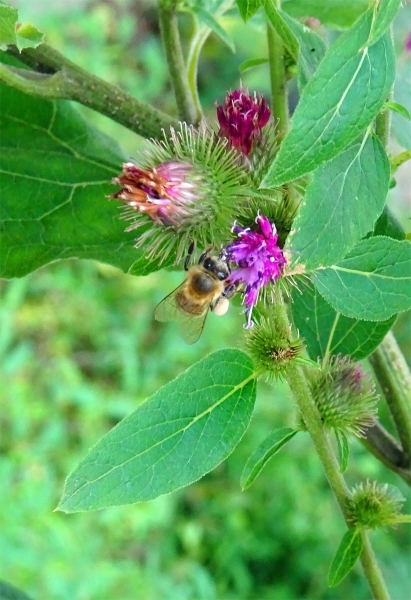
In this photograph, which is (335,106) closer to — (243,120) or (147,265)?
(243,120)

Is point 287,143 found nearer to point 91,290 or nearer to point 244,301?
point 244,301

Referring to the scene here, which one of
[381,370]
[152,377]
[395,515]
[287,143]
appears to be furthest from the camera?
[152,377]

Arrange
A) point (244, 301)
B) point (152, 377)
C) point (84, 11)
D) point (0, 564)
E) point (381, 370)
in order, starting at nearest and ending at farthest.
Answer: point (244, 301), point (381, 370), point (0, 564), point (152, 377), point (84, 11)

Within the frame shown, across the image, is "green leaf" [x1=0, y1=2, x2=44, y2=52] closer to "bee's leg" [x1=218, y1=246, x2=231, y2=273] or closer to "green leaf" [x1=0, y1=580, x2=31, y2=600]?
"bee's leg" [x1=218, y1=246, x2=231, y2=273]

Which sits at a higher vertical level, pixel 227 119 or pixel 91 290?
pixel 91 290

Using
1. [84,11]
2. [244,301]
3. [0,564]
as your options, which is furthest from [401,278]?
[84,11]

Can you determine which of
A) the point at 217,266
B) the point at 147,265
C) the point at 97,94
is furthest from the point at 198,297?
the point at 97,94
